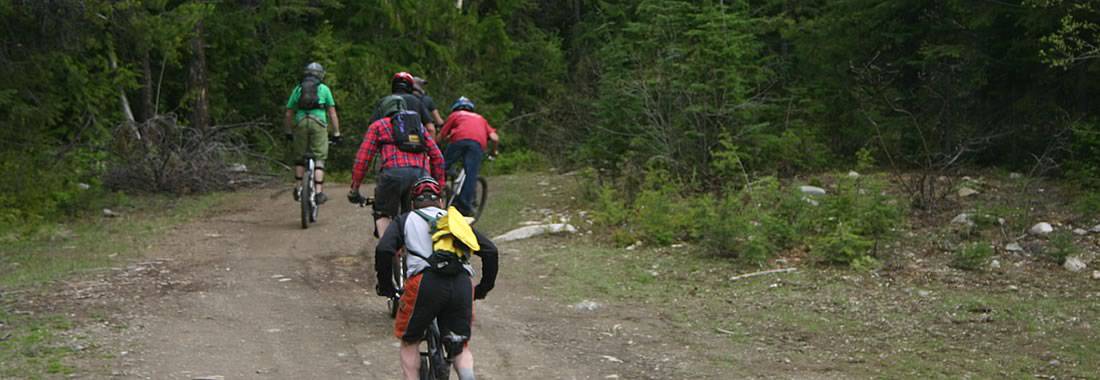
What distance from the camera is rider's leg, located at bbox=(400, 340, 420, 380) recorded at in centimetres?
602

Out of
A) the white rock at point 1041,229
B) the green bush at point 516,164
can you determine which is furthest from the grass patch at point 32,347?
the green bush at point 516,164

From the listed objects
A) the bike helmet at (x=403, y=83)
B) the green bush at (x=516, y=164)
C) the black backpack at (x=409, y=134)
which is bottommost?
the green bush at (x=516, y=164)

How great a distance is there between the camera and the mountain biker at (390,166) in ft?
29.1

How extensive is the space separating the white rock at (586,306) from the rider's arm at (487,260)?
11.8 feet

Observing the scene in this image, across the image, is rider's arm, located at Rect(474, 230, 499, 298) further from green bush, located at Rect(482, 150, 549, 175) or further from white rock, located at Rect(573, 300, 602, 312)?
green bush, located at Rect(482, 150, 549, 175)

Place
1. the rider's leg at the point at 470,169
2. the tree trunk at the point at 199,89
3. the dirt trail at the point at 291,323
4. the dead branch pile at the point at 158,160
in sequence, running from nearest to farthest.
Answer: the dirt trail at the point at 291,323 → the rider's leg at the point at 470,169 → the dead branch pile at the point at 158,160 → the tree trunk at the point at 199,89

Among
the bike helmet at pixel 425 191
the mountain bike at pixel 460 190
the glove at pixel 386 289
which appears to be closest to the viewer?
the bike helmet at pixel 425 191

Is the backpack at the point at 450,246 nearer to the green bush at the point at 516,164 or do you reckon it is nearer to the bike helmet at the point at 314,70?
the bike helmet at the point at 314,70

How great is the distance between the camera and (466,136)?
523 inches

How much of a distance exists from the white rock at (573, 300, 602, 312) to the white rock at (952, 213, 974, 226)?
4635mm

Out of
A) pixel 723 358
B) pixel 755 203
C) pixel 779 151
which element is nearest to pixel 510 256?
pixel 755 203

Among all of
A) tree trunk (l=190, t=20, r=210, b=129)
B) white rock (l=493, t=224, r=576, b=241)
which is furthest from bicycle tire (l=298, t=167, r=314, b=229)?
tree trunk (l=190, t=20, r=210, b=129)

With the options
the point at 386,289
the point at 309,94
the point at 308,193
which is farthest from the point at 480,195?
the point at 386,289

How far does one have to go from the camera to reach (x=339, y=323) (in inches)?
344
